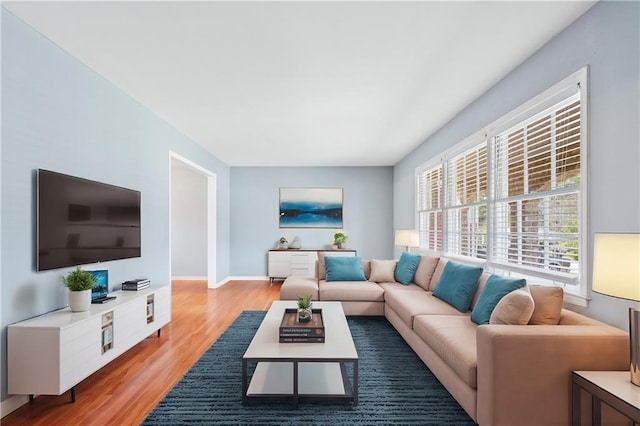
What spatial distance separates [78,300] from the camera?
8.05 ft

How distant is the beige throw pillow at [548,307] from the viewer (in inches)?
82.9

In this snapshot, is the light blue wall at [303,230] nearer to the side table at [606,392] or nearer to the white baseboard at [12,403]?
the white baseboard at [12,403]

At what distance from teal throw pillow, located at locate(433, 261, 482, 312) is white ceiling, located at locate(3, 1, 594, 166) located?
5.99 ft

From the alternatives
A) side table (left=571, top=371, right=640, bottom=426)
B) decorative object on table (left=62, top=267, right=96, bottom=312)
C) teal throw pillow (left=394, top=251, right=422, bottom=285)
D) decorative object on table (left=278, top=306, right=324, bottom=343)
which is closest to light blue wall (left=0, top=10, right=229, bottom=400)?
decorative object on table (left=62, top=267, right=96, bottom=312)

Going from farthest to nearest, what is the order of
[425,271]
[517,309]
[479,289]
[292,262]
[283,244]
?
[283,244]
[292,262]
[425,271]
[479,289]
[517,309]

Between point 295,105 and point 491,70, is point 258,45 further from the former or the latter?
point 491,70

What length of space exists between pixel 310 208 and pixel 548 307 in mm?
5622

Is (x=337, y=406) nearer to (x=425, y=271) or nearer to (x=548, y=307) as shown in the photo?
(x=548, y=307)

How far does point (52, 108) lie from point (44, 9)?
0.70m

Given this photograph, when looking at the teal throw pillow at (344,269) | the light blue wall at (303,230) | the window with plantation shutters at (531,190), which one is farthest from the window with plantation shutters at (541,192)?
the light blue wall at (303,230)

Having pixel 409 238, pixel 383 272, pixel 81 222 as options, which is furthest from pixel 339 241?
pixel 81 222

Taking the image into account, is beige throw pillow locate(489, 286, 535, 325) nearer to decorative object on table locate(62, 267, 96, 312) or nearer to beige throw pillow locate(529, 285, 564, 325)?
beige throw pillow locate(529, 285, 564, 325)

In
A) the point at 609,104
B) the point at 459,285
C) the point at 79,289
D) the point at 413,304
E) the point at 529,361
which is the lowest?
the point at 413,304

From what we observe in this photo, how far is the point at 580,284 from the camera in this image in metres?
2.19
